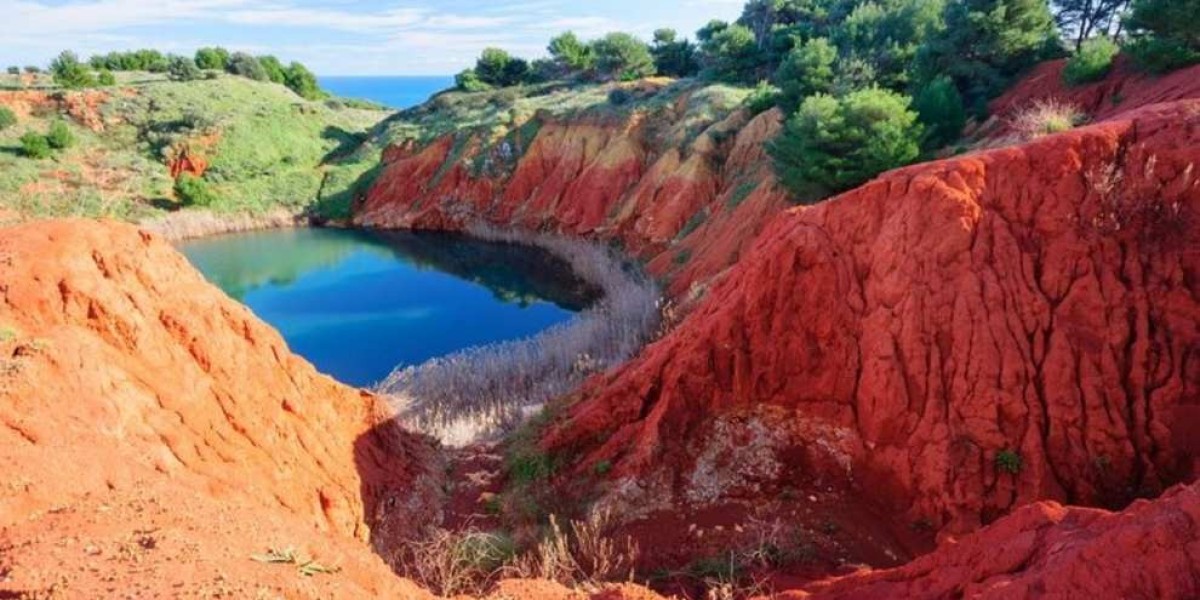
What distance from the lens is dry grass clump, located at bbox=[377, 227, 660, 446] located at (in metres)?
12.8

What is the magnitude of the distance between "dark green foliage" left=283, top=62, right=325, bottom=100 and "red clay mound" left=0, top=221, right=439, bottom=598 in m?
63.4

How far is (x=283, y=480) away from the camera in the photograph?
26.7 ft

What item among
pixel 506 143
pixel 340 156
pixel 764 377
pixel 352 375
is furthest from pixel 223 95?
pixel 764 377

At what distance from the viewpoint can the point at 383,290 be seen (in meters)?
25.8

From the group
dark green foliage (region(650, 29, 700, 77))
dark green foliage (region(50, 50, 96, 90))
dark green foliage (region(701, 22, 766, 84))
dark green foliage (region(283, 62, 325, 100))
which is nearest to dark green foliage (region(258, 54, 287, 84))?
dark green foliage (region(283, 62, 325, 100))

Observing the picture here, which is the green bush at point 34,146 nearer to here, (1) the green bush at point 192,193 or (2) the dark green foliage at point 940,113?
(1) the green bush at point 192,193

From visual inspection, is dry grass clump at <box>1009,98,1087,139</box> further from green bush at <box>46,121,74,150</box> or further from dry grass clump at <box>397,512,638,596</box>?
green bush at <box>46,121,74,150</box>

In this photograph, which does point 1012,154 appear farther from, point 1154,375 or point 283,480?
point 283,480

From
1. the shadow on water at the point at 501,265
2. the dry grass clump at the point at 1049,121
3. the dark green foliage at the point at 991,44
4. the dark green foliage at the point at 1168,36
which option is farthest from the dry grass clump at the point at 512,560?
the dark green foliage at the point at 991,44

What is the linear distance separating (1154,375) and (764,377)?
4322 millimetres

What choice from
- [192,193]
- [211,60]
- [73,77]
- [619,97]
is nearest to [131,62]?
[211,60]

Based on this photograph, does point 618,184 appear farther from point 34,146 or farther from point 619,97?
point 34,146

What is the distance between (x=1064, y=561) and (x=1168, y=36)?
1567cm

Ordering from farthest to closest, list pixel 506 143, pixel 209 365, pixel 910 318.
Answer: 1. pixel 506 143
2. pixel 910 318
3. pixel 209 365
